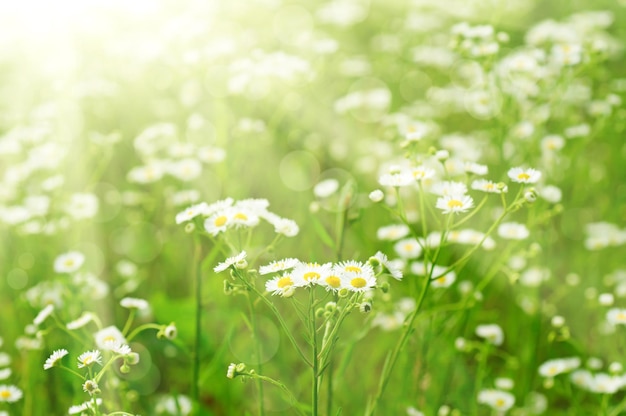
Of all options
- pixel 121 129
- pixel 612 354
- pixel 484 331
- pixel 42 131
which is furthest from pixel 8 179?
pixel 612 354

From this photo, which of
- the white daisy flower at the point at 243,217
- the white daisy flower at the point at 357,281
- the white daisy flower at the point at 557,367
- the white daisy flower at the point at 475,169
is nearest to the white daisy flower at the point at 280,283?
the white daisy flower at the point at 357,281

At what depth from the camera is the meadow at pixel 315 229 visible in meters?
1.65

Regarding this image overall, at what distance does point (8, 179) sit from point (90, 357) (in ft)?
5.29

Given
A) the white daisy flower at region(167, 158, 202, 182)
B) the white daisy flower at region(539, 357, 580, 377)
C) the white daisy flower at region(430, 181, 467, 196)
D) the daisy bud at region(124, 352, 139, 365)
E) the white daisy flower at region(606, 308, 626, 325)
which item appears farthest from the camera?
the white daisy flower at region(167, 158, 202, 182)

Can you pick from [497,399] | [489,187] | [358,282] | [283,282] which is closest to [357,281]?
[358,282]

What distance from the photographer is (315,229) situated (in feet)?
6.80

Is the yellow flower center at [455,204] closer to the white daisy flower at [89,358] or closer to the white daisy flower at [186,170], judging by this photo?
the white daisy flower at [89,358]

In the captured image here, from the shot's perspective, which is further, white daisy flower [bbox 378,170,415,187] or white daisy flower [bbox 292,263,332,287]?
white daisy flower [bbox 378,170,415,187]

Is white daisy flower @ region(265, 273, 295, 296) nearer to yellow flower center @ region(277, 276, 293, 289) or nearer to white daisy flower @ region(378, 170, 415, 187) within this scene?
yellow flower center @ region(277, 276, 293, 289)

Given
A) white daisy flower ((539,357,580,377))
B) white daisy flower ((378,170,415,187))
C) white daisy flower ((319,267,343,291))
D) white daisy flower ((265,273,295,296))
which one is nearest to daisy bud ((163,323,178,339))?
white daisy flower ((265,273,295,296))

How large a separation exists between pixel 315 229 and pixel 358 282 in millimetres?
859

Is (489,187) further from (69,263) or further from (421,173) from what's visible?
(69,263)

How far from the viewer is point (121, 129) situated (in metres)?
3.58

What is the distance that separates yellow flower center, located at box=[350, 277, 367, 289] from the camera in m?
1.21
